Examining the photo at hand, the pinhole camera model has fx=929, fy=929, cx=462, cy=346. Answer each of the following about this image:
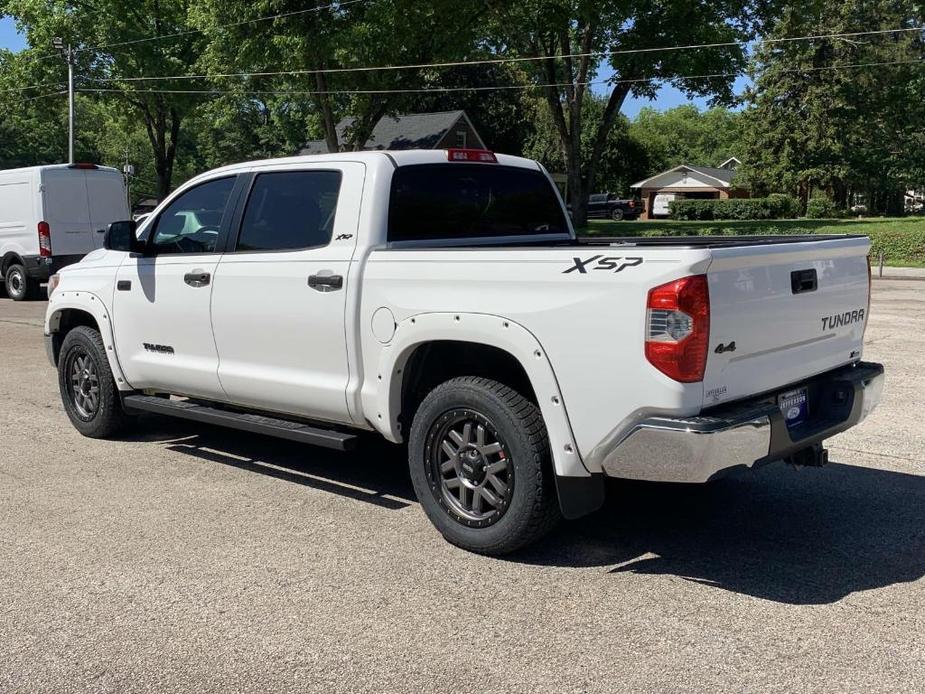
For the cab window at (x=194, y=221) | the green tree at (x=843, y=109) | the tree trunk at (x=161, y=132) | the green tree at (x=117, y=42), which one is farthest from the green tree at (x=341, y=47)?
the green tree at (x=843, y=109)

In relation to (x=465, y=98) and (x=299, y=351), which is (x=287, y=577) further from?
(x=465, y=98)

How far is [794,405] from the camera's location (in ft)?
14.4

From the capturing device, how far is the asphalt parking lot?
337 centimetres

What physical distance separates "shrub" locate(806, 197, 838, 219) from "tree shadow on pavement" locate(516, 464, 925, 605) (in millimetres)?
57694

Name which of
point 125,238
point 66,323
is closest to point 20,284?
point 66,323

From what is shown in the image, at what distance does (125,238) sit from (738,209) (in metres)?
57.3

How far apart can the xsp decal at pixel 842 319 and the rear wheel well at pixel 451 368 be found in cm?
148

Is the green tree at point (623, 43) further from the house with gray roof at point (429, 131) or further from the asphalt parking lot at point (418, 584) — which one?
the asphalt parking lot at point (418, 584)

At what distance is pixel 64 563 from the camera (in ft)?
14.5

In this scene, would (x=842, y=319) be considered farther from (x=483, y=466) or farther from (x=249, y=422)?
(x=249, y=422)

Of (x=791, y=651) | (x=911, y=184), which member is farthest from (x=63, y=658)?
(x=911, y=184)

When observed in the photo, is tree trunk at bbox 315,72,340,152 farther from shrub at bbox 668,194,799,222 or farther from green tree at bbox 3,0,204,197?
shrub at bbox 668,194,799,222

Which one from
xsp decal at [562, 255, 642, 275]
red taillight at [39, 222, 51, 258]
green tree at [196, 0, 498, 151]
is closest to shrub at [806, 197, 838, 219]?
green tree at [196, 0, 498, 151]

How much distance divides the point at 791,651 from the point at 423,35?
28.0 meters
